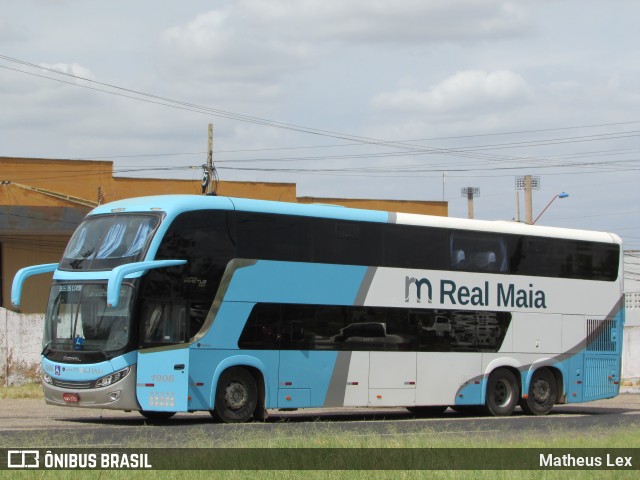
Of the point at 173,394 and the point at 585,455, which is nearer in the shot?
the point at 585,455

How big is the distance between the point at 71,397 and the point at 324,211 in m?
5.81

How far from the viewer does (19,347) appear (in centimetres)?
2936

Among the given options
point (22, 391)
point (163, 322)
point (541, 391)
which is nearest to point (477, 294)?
point (541, 391)

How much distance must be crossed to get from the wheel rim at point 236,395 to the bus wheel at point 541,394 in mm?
7266

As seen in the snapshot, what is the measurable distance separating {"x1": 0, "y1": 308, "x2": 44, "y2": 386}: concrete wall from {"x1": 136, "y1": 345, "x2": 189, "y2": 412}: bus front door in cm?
1223

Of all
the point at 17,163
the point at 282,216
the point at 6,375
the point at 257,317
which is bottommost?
the point at 6,375

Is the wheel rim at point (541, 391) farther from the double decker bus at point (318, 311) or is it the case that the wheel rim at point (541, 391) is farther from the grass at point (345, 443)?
the grass at point (345, 443)

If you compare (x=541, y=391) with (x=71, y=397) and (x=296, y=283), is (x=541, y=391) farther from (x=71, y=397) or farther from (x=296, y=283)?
(x=71, y=397)

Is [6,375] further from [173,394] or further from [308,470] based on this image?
[308,470]

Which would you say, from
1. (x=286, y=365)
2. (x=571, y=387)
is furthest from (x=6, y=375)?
(x=571, y=387)

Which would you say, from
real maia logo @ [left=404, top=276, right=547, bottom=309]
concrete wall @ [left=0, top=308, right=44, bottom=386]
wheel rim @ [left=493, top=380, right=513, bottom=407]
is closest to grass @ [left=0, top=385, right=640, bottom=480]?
real maia logo @ [left=404, top=276, right=547, bottom=309]

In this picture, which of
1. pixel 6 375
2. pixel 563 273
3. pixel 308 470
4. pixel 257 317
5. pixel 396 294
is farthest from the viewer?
pixel 6 375

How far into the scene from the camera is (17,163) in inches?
1789

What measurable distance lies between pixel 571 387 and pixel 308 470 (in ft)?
49.1
